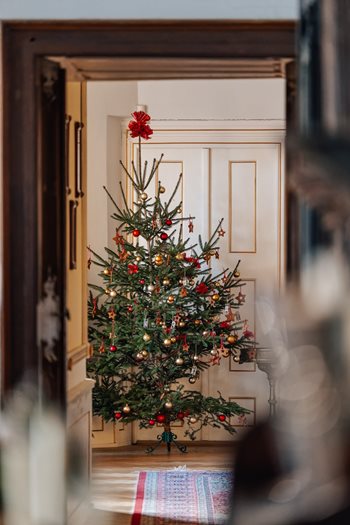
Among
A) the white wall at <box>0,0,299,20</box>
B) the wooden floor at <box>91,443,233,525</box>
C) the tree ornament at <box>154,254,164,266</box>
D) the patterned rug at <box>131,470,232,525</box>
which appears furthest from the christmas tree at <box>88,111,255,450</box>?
the white wall at <box>0,0,299,20</box>

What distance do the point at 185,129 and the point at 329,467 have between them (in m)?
5.77

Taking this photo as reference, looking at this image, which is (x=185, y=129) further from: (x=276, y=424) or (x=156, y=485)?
(x=276, y=424)

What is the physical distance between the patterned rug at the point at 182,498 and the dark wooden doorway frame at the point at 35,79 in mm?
1676

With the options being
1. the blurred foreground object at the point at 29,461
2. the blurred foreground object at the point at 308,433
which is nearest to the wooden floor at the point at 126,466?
the blurred foreground object at the point at 29,461

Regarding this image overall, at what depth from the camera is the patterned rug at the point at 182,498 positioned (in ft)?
17.3

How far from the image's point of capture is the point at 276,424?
207cm

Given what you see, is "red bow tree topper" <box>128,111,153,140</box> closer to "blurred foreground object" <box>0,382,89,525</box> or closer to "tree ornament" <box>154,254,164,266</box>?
"tree ornament" <box>154,254,164,266</box>

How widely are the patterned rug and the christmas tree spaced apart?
1.79 feet

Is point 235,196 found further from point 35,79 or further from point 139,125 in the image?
point 35,79

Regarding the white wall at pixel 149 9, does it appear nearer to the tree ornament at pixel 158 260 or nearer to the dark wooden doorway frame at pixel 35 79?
the dark wooden doorway frame at pixel 35 79

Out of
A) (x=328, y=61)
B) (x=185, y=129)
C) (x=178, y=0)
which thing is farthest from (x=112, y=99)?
(x=328, y=61)

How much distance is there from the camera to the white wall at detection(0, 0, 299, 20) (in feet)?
12.9

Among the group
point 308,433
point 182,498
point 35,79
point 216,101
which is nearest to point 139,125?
point 216,101

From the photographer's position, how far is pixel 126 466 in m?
6.73
